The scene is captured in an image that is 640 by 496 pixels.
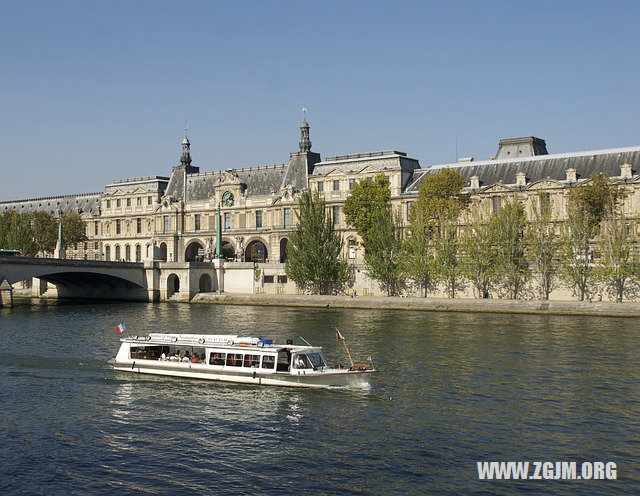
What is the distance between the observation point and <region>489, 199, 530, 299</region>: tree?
106 metres

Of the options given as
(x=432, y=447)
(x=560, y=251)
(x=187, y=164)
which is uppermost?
(x=187, y=164)

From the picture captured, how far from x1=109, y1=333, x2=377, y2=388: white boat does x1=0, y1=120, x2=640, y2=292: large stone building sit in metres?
67.0

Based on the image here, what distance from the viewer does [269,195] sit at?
149 metres

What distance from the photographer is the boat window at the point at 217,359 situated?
53344mm

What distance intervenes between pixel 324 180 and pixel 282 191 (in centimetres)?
872

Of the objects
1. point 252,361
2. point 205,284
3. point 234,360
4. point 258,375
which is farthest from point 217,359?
point 205,284

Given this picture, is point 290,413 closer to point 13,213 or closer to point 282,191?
point 282,191

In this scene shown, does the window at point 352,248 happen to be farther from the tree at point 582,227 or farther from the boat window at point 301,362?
the boat window at point 301,362

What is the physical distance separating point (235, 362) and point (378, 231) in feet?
216

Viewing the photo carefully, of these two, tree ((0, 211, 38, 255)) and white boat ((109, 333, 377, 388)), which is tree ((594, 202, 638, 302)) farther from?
tree ((0, 211, 38, 255))

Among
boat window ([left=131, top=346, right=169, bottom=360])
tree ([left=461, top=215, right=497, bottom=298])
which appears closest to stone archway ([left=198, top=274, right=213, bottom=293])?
tree ([left=461, top=215, right=497, bottom=298])

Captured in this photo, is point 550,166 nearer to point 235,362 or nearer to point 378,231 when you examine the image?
point 378,231

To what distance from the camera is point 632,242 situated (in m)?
99.7

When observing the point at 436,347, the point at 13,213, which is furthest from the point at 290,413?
the point at 13,213
